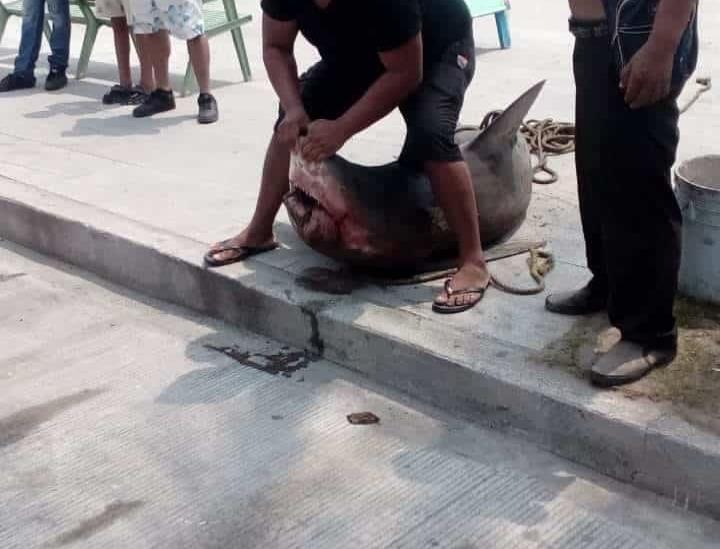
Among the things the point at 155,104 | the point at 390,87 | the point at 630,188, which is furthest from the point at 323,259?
the point at 155,104

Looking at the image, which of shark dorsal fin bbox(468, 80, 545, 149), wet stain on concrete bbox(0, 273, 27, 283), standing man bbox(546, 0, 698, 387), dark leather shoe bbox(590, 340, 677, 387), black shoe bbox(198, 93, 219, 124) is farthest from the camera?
black shoe bbox(198, 93, 219, 124)

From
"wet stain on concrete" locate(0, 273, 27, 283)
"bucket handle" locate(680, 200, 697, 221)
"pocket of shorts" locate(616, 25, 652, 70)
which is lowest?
"wet stain on concrete" locate(0, 273, 27, 283)

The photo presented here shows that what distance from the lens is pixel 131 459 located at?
348 cm

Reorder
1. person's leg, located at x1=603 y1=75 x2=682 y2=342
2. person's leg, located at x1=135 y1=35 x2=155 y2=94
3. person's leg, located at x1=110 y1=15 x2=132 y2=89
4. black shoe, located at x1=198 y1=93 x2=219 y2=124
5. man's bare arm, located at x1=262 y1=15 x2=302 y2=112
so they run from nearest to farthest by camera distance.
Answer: person's leg, located at x1=603 y1=75 x2=682 y2=342
man's bare arm, located at x1=262 y1=15 x2=302 y2=112
black shoe, located at x1=198 y1=93 x2=219 y2=124
person's leg, located at x1=135 y1=35 x2=155 y2=94
person's leg, located at x1=110 y1=15 x2=132 y2=89

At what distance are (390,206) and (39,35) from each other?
5484 mm

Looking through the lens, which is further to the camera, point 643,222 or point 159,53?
point 159,53

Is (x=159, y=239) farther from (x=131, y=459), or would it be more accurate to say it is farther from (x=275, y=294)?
(x=131, y=459)

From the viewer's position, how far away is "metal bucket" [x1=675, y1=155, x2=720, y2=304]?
3.65 metres

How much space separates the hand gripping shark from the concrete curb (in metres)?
0.23

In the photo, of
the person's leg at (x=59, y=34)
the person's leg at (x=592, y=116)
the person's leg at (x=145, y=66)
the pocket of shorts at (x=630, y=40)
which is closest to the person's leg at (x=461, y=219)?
the person's leg at (x=592, y=116)

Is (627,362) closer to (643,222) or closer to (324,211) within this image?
(643,222)

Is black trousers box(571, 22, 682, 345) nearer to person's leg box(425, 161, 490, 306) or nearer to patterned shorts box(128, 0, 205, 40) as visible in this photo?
person's leg box(425, 161, 490, 306)

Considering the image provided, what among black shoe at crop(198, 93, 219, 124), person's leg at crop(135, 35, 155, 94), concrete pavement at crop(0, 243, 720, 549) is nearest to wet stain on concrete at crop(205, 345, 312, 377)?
concrete pavement at crop(0, 243, 720, 549)

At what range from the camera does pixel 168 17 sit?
7.13m
